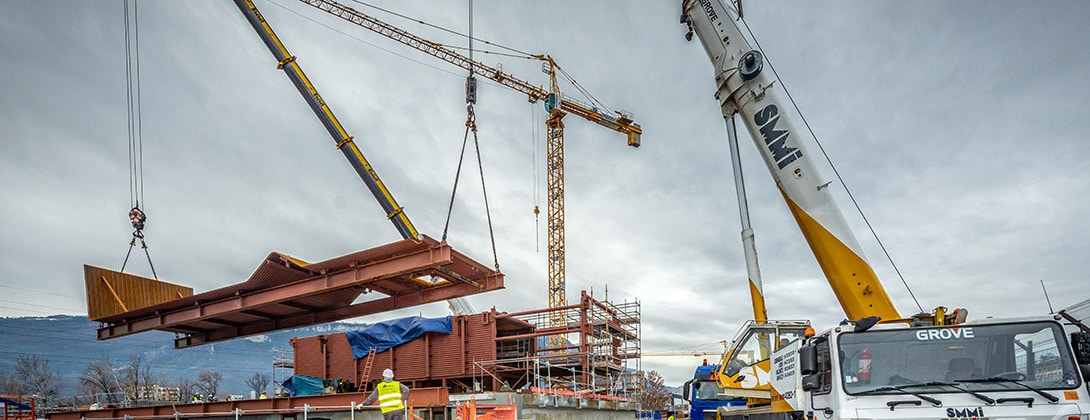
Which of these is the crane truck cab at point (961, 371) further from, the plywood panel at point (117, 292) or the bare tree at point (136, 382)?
the bare tree at point (136, 382)

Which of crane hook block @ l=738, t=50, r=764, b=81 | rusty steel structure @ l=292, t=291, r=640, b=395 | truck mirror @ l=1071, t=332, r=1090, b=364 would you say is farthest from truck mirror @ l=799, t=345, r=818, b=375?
rusty steel structure @ l=292, t=291, r=640, b=395

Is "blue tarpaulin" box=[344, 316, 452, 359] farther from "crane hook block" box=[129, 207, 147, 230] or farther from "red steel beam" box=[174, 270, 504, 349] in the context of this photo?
"crane hook block" box=[129, 207, 147, 230]

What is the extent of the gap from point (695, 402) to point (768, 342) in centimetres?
315

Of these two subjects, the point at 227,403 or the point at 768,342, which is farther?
the point at 227,403

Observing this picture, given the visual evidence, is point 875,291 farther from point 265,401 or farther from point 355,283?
point 265,401

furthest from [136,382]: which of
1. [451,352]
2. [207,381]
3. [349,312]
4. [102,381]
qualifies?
[451,352]

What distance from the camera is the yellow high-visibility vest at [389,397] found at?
11.2 m

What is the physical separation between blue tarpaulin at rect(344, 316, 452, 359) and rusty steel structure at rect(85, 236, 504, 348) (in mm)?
1639

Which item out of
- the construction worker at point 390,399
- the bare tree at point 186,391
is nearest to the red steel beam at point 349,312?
the construction worker at point 390,399

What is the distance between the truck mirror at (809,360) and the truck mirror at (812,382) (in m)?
0.11

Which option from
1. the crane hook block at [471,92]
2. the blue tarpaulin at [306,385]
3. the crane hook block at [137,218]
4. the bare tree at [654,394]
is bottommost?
the bare tree at [654,394]

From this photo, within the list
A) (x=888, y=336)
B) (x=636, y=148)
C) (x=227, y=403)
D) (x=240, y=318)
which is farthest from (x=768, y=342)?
(x=636, y=148)

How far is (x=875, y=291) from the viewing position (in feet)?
35.0

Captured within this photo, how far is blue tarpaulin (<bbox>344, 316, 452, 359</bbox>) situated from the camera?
2462 cm
